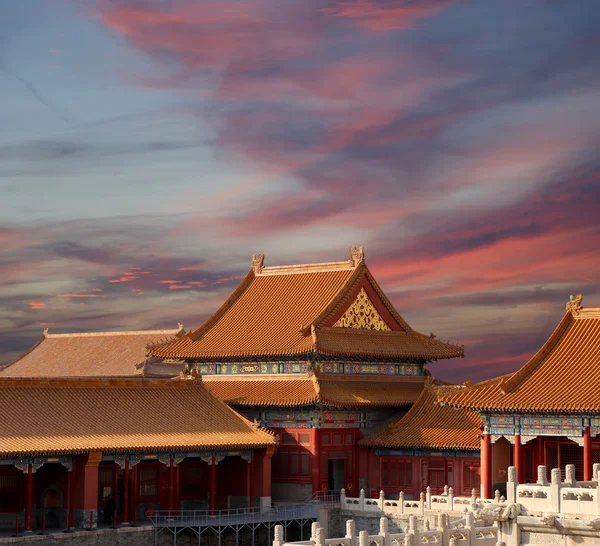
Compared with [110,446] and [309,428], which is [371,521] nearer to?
[309,428]

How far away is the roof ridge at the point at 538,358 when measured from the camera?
170 feet

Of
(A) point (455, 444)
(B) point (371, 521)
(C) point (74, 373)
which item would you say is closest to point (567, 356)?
(A) point (455, 444)

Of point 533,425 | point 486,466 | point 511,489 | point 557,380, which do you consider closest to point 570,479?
point 511,489

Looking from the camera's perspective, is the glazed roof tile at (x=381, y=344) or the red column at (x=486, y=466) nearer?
the red column at (x=486, y=466)

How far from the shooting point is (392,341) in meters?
63.2

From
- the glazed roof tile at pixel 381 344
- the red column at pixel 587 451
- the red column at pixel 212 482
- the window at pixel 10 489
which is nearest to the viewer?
the window at pixel 10 489

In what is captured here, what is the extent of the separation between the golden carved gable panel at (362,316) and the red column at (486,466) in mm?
11800

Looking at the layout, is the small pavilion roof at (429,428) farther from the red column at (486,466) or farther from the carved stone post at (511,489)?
the carved stone post at (511,489)

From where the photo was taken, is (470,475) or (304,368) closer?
(470,475)

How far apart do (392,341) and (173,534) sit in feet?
58.0

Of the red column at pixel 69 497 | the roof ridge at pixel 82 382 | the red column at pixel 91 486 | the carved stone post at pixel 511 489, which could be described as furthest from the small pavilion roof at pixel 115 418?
the carved stone post at pixel 511 489

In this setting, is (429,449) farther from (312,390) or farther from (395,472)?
(312,390)

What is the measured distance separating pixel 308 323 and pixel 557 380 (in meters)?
13.5

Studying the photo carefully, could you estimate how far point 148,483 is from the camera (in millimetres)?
52688
